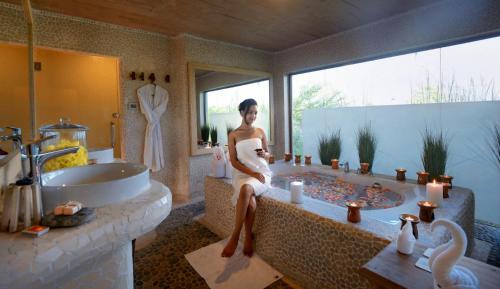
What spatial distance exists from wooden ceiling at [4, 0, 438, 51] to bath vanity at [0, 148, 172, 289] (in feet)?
6.88

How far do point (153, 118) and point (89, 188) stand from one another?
264cm

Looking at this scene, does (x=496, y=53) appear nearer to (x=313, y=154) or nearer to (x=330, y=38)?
(x=330, y=38)

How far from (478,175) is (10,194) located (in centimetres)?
352

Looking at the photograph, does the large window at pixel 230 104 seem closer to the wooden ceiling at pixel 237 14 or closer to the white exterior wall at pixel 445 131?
the wooden ceiling at pixel 237 14

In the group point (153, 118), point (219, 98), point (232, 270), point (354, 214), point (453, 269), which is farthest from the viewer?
point (219, 98)

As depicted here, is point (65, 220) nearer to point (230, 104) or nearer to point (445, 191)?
point (445, 191)

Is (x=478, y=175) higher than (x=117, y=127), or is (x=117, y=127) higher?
(x=117, y=127)

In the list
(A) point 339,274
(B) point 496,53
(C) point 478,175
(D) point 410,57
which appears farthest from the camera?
(D) point 410,57

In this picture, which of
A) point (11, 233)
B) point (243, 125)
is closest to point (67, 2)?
point (243, 125)

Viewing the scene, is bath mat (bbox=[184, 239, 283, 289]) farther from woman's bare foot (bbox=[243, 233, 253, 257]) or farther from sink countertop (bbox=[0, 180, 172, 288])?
sink countertop (bbox=[0, 180, 172, 288])

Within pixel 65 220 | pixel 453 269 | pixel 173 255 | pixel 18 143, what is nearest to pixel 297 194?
pixel 453 269

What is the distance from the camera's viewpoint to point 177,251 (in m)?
2.21

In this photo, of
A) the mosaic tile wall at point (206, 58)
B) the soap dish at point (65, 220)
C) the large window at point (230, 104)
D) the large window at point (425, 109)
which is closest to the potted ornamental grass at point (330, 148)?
the large window at point (425, 109)

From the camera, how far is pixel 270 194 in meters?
2.12
